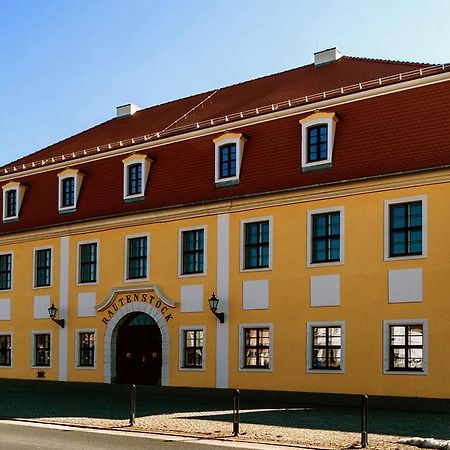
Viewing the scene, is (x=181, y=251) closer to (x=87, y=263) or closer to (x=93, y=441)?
(x=87, y=263)

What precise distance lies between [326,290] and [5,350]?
1464 centimetres

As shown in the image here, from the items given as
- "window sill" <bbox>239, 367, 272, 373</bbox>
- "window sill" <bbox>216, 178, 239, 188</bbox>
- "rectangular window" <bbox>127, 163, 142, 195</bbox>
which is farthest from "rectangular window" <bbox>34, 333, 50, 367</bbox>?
"window sill" <bbox>216, 178, 239, 188</bbox>

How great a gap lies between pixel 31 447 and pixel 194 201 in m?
13.0

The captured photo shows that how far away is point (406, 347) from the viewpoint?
20875mm

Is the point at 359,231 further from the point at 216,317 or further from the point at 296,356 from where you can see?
the point at 216,317

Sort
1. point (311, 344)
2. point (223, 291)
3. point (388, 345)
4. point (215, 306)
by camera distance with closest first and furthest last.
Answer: point (388, 345) → point (311, 344) → point (215, 306) → point (223, 291)

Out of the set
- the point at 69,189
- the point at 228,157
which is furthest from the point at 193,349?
the point at 69,189

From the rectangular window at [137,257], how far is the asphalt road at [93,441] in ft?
35.9

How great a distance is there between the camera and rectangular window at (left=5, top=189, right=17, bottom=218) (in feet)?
104

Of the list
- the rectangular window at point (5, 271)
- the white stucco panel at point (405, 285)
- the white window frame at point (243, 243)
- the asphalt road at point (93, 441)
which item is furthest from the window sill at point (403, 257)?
the rectangular window at point (5, 271)

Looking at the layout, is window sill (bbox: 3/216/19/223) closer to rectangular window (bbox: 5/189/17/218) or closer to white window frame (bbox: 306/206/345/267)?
rectangular window (bbox: 5/189/17/218)

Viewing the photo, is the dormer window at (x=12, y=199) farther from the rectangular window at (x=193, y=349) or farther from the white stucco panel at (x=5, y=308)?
the rectangular window at (x=193, y=349)

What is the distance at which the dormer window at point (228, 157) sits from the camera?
81.5 feet

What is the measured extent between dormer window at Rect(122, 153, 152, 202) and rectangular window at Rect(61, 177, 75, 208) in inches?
109
